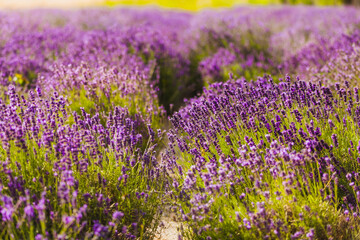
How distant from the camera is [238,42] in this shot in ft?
23.8

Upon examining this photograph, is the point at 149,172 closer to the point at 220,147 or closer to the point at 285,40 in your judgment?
the point at 220,147

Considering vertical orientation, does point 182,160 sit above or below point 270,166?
below

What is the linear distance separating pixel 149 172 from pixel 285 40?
5.40 metres

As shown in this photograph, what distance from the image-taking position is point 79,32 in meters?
7.08

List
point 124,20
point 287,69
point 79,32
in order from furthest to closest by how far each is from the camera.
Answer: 1. point 124,20
2. point 79,32
3. point 287,69

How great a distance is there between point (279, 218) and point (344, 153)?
76 cm

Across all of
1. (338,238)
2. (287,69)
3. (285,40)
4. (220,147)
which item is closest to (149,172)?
(220,147)

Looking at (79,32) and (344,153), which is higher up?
(79,32)

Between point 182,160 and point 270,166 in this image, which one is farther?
point 182,160

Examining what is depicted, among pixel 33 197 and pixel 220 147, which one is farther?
pixel 220 147

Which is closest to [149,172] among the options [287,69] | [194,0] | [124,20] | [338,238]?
[338,238]

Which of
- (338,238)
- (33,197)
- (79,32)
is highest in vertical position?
(79,32)

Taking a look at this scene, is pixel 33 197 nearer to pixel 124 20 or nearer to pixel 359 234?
pixel 359 234

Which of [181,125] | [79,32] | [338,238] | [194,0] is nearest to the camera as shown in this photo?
[338,238]
